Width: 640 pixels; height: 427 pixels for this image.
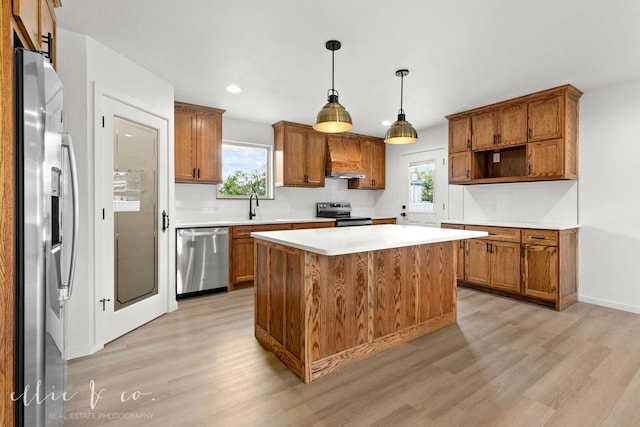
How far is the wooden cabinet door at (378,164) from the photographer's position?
20.6 feet

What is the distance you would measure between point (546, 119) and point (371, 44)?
2.47m

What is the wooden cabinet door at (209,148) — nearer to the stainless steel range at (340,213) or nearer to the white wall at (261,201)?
the white wall at (261,201)

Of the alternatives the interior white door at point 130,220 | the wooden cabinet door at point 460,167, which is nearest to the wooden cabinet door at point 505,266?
the wooden cabinet door at point 460,167

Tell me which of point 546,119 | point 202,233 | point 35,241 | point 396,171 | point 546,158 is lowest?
point 202,233

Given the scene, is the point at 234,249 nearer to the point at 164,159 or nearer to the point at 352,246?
the point at 164,159

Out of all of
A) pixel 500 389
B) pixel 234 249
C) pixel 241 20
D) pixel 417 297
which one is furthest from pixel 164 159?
pixel 500 389

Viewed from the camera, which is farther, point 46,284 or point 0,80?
point 46,284

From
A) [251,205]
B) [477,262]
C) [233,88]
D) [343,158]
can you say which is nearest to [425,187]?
[343,158]

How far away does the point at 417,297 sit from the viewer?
9.27 feet

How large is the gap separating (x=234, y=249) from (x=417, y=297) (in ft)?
8.29

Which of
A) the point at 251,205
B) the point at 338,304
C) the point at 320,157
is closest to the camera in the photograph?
the point at 338,304

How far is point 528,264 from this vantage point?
3.75 metres

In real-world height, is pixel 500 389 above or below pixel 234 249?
below

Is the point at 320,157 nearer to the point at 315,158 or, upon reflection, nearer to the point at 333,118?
the point at 315,158
